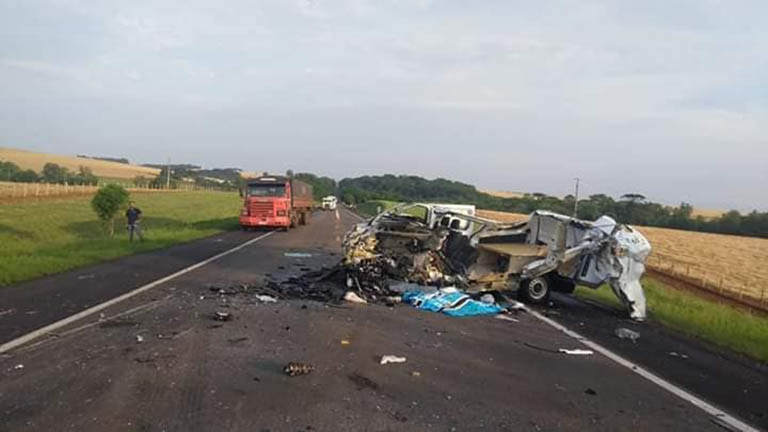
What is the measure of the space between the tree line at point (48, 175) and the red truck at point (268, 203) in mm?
65959

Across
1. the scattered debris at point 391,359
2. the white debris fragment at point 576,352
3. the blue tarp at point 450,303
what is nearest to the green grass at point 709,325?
the white debris fragment at point 576,352

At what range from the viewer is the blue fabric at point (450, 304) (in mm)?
10406

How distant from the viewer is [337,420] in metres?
4.70

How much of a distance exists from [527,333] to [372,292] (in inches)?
143

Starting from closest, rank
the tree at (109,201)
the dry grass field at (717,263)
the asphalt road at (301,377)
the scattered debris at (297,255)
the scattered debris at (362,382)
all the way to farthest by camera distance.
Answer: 1. the asphalt road at (301,377)
2. the scattered debris at (362,382)
3. the scattered debris at (297,255)
4. the dry grass field at (717,263)
5. the tree at (109,201)

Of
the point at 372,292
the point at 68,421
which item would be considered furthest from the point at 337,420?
the point at 372,292

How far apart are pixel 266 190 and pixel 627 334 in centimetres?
2565

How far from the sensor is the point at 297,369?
607 cm

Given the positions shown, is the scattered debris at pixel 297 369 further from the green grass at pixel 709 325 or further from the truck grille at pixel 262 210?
the truck grille at pixel 262 210

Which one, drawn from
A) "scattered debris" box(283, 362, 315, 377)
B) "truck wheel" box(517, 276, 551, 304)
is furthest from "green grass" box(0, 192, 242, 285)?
"truck wheel" box(517, 276, 551, 304)

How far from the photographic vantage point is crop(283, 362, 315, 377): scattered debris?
5993mm

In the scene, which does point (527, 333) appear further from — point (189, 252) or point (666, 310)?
point (189, 252)

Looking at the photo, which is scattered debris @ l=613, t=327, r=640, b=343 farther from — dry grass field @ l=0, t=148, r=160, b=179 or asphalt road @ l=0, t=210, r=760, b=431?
dry grass field @ l=0, t=148, r=160, b=179

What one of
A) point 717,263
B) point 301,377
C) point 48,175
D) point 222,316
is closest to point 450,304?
point 222,316
